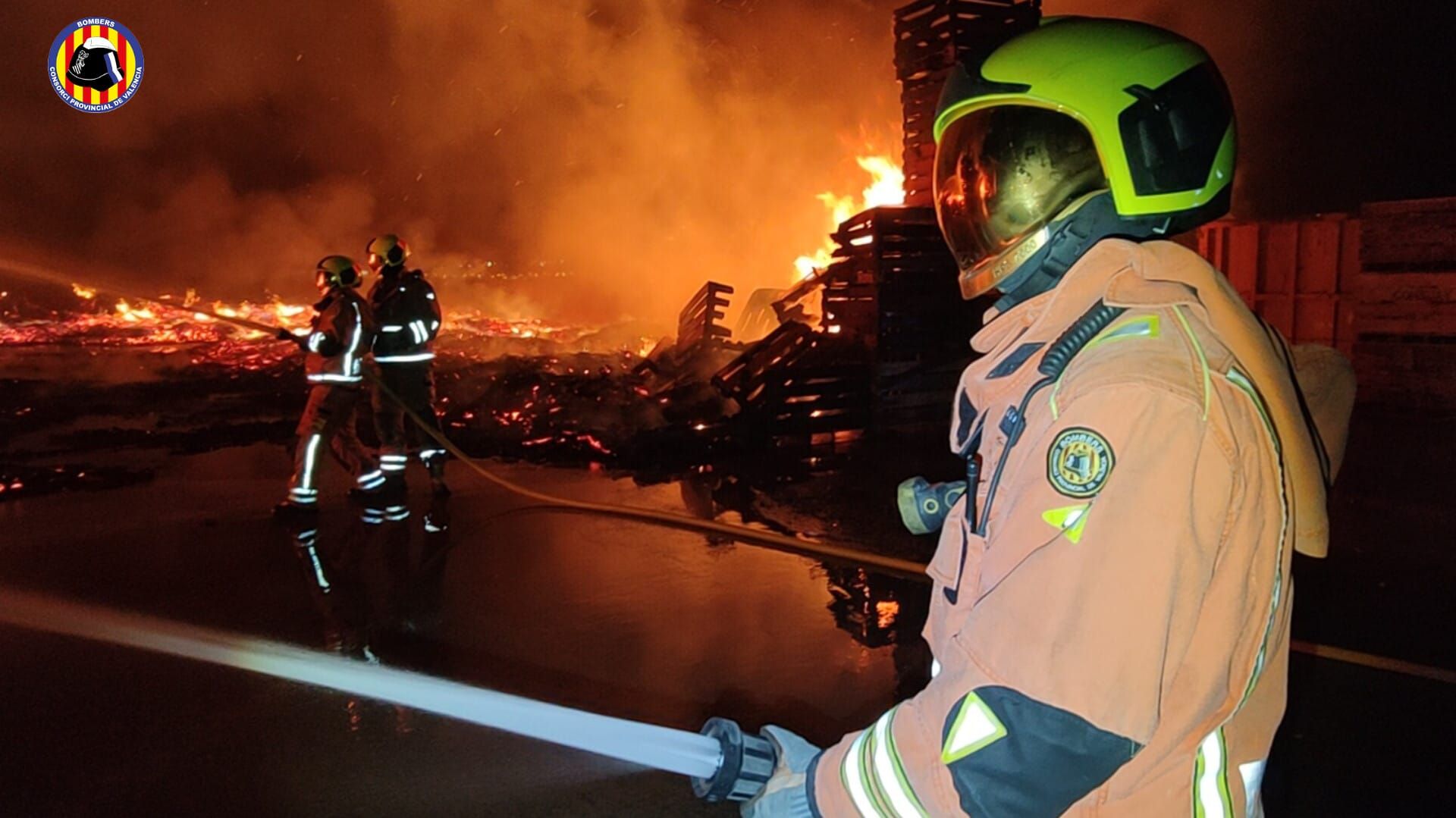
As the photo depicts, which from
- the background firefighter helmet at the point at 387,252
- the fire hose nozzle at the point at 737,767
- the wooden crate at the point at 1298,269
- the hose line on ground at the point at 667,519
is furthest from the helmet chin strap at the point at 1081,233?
the wooden crate at the point at 1298,269

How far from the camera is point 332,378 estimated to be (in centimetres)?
670

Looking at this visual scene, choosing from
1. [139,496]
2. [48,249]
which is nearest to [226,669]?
[139,496]

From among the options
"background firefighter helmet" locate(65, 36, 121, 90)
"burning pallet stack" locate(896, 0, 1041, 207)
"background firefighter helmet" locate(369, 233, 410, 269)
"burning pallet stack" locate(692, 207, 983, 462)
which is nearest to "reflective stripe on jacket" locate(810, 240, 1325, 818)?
"background firefighter helmet" locate(369, 233, 410, 269)

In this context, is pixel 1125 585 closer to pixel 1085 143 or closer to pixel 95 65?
pixel 1085 143

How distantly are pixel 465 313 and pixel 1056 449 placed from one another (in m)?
20.9

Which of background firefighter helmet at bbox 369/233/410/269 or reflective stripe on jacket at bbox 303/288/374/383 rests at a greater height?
background firefighter helmet at bbox 369/233/410/269

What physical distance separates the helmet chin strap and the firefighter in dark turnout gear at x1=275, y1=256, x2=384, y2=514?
20.2 ft

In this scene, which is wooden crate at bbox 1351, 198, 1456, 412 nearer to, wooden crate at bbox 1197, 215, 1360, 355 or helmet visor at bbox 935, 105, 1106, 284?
wooden crate at bbox 1197, 215, 1360, 355

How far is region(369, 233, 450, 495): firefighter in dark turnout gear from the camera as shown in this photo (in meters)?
7.05

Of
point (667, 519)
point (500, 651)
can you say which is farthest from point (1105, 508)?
point (667, 519)

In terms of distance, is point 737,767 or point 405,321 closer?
point 737,767

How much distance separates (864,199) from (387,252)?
1090 centimetres

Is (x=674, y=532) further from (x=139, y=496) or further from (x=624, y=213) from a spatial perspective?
(x=624, y=213)

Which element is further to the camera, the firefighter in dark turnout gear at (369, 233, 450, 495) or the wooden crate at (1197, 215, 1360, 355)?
the wooden crate at (1197, 215, 1360, 355)
